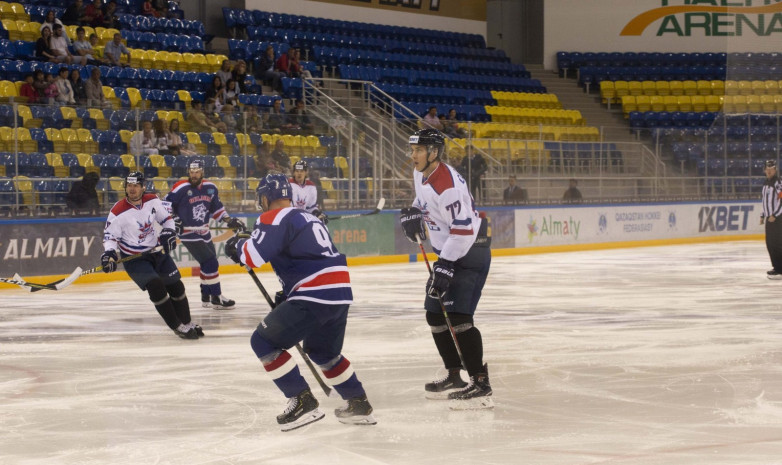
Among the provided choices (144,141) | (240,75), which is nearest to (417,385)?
(144,141)

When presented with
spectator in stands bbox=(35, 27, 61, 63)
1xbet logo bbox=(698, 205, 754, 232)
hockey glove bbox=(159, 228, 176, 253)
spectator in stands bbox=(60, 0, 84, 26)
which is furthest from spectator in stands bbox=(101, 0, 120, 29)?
1xbet logo bbox=(698, 205, 754, 232)

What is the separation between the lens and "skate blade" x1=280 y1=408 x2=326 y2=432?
5183 millimetres

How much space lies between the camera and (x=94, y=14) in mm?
17969

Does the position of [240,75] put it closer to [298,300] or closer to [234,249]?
[234,249]

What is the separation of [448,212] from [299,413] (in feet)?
4.29

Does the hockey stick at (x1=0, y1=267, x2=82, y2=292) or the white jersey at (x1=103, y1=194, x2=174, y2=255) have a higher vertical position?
the white jersey at (x1=103, y1=194, x2=174, y2=255)

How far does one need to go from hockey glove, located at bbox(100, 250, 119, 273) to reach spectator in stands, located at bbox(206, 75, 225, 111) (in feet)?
30.0

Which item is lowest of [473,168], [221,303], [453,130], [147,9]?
[221,303]

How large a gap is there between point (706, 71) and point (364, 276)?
1641 centimetres

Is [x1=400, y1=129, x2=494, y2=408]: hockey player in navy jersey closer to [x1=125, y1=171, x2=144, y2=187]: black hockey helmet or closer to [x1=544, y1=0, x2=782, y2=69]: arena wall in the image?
[x1=125, y1=171, x2=144, y2=187]: black hockey helmet

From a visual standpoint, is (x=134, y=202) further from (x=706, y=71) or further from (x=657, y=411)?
(x=706, y=71)

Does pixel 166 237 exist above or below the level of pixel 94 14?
below

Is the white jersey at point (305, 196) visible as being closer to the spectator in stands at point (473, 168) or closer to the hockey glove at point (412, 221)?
the spectator in stands at point (473, 168)

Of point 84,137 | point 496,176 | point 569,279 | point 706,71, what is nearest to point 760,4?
point 706,71
